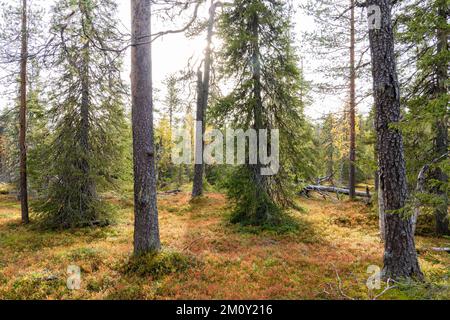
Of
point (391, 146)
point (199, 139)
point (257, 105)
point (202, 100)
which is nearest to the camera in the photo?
point (391, 146)

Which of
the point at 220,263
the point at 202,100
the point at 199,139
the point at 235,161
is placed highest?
the point at 202,100

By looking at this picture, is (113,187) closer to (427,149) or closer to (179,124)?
(427,149)

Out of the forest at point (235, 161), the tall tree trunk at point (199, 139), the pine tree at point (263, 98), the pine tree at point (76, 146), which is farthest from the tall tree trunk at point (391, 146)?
the tall tree trunk at point (199, 139)

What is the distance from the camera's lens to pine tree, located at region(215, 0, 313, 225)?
37.9 feet

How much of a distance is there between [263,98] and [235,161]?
301 centimetres

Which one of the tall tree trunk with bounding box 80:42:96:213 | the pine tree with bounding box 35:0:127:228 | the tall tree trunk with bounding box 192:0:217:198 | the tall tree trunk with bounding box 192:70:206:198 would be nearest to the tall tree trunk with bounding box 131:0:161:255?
the pine tree with bounding box 35:0:127:228

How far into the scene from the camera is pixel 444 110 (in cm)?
355

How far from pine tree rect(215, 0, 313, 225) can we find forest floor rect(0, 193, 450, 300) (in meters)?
1.62

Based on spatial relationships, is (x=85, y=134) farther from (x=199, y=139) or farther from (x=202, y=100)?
(x=202, y=100)

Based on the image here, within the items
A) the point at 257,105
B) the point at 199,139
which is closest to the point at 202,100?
the point at 199,139

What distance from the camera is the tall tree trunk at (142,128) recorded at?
21.9ft

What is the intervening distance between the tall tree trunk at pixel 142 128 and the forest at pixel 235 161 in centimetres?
3

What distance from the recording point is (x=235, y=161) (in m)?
11.9

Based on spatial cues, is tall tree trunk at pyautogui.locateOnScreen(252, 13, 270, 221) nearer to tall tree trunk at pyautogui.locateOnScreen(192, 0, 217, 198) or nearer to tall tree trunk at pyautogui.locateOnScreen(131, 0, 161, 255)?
tall tree trunk at pyautogui.locateOnScreen(131, 0, 161, 255)
